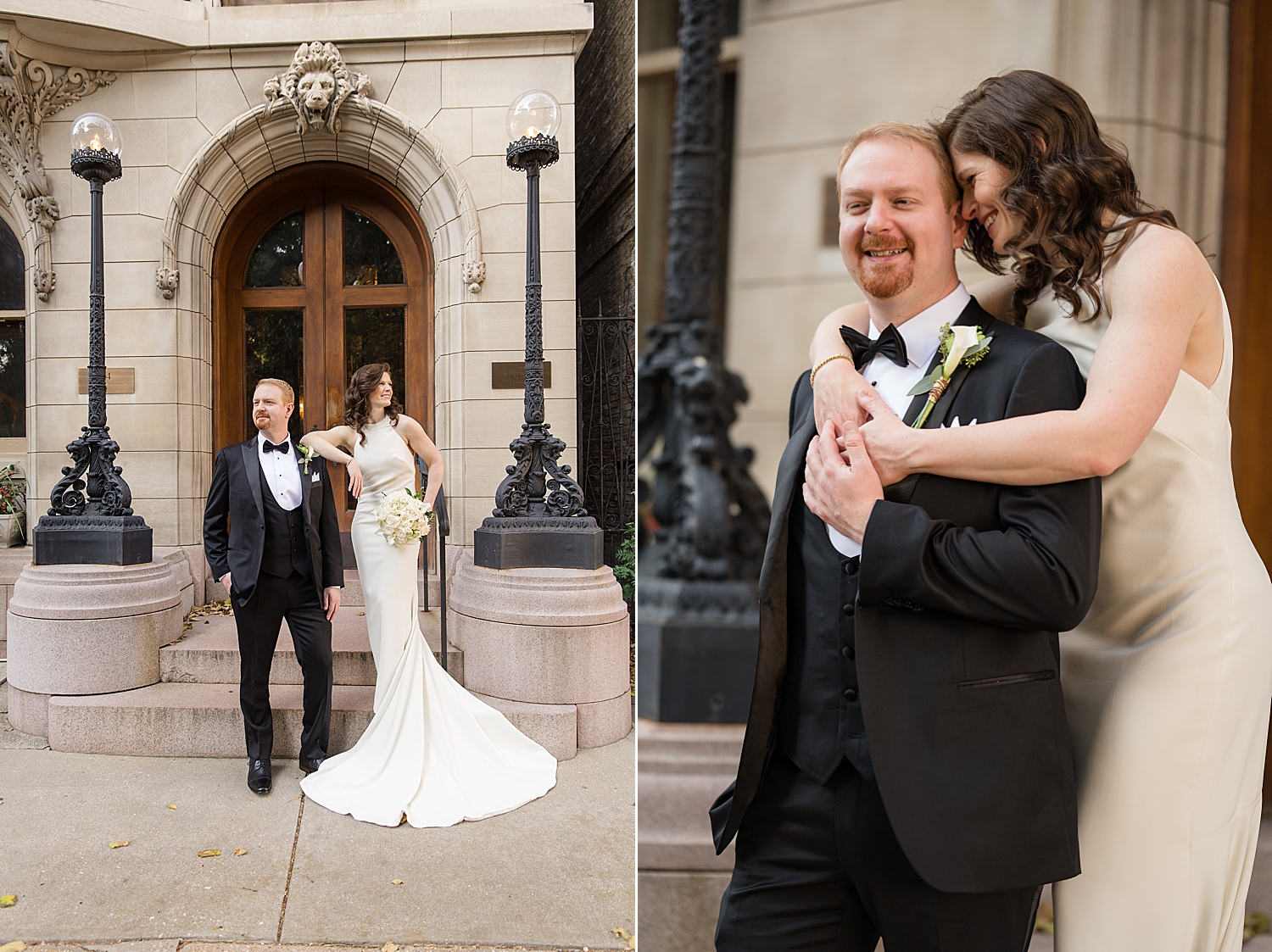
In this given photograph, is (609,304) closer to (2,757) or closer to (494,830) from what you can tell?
(494,830)

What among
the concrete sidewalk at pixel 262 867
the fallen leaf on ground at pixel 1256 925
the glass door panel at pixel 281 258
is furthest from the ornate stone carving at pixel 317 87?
the fallen leaf on ground at pixel 1256 925

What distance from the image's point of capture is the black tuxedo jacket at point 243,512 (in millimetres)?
2859

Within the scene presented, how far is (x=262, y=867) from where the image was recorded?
2869 mm

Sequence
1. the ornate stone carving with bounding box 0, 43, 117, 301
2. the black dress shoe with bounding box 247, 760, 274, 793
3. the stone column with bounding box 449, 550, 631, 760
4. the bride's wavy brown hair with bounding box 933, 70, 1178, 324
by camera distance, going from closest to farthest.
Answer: the bride's wavy brown hair with bounding box 933, 70, 1178, 324
the ornate stone carving with bounding box 0, 43, 117, 301
the black dress shoe with bounding box 247, 760, 274, 793
the stone column with bounding box 449, 550, 631, 760

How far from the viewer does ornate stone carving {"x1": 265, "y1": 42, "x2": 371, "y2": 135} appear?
114 inches

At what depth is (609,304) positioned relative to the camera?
3.08 metres

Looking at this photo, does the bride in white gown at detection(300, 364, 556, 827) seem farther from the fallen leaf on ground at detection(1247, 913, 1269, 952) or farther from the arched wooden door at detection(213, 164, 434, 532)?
the fallen leaf on ground at detection(1247, 913, 1269, 952)

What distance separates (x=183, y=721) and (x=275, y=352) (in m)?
1.40

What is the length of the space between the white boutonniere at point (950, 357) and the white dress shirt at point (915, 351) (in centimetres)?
5

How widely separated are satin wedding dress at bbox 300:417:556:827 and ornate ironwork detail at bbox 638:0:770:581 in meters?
1.02

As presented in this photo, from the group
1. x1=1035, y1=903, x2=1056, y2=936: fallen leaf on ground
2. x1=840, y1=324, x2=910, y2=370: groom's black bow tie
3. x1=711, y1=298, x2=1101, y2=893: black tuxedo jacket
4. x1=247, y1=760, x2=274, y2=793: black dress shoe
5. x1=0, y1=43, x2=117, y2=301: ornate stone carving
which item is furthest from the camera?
x1=247, y1=760, x2=274, y2=793: black dress shoe

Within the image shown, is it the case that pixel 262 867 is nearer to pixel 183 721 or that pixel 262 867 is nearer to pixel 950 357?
pixel 183 721

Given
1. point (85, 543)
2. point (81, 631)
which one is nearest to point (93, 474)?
point (85, 543)

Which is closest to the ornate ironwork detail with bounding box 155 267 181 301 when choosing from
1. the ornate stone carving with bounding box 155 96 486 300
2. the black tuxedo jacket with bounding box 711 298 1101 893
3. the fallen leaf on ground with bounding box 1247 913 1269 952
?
the ornate stone carving with bounding box 155 96 486 300
